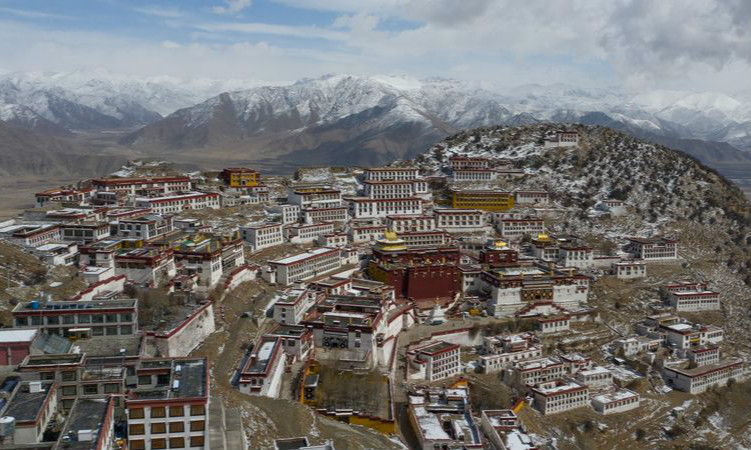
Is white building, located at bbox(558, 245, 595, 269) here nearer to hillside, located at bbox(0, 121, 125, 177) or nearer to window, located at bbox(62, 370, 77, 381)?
window, located at bbox(62, 370, 77, 381)

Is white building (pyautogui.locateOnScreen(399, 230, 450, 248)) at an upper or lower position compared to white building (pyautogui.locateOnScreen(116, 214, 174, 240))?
lower

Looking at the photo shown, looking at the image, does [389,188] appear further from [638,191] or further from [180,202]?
[638,191]

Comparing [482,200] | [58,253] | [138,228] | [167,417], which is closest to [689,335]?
[482,200]

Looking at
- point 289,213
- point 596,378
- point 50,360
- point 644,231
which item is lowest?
point 596,378

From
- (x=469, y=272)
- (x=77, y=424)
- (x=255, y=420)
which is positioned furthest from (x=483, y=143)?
(x=77, y=424)

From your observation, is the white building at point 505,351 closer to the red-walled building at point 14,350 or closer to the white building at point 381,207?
the white building at point 381,207

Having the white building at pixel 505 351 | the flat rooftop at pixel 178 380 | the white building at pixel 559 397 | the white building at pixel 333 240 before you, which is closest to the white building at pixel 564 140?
the white building at pixel 333 240

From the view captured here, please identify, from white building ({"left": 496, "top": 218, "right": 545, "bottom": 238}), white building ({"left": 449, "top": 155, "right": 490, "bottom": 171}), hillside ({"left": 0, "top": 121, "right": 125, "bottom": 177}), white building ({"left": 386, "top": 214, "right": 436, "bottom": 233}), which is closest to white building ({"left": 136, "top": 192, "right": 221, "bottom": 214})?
white building ({"left": 386, "top": 214, "right": 436, "bottom": 233})
